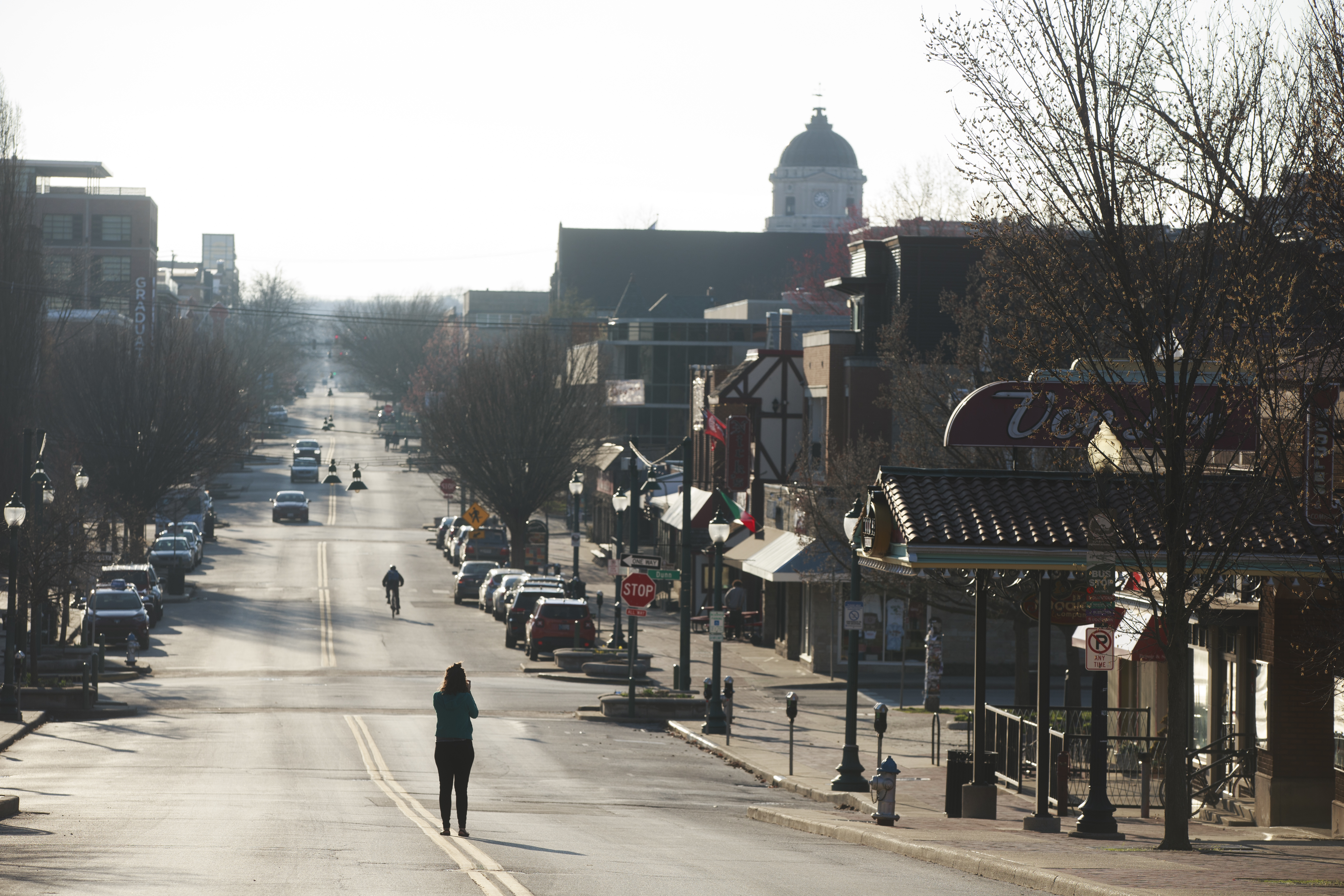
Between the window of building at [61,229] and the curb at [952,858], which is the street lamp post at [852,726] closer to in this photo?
the curb at [952,858]

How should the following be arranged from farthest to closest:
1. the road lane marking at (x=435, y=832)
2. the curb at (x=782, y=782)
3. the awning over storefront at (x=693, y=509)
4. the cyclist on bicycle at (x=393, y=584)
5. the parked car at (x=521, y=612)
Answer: the cyclist on bicycle at (x=393, y=584) → the awning over storefront at (x=693, y=509) → the parked car at (x=521, y=612) → the curb at (x=782, y=782) → the road lane marking at (x=435, y=832)

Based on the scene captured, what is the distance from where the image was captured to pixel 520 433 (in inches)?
2472

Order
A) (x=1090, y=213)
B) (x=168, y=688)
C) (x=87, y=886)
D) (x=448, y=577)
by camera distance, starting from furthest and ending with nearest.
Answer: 1. (x=448, y=577)
2. (x=168, y=688)
3. (x=1090, y=213)
4. (x=87, y=886)

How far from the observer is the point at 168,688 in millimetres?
33625

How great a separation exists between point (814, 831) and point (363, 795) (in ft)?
17.9

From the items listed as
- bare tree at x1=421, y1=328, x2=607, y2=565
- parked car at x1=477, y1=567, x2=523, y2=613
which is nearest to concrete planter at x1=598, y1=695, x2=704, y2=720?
parked car at x1=477, y1=567, x2=523, y2=613

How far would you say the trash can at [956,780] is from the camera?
727 inches

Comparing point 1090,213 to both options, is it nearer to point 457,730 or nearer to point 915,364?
point 457,730

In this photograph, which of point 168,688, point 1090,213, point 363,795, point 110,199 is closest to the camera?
point 1090,213

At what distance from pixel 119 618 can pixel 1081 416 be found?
100ft

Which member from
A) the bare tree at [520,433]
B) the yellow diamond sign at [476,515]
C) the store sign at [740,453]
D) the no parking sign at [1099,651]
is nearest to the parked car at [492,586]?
the yellow diamond sign at [476,515]

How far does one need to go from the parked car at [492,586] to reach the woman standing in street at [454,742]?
34.7 m

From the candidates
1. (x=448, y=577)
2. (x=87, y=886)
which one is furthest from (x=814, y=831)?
(x=448, y=577)

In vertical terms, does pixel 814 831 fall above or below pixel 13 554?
below
